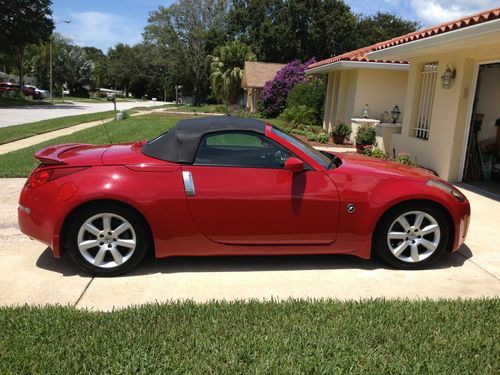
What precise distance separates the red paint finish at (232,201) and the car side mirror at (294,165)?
3 cm

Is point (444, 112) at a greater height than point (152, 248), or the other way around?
point (444, 112)

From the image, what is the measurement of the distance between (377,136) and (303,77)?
1683 cm

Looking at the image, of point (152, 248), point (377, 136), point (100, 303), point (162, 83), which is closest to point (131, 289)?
point (100, 303)

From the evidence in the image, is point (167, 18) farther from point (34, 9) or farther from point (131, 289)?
point (131, 289)

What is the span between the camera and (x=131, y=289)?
4.10 m

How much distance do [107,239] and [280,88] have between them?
2760 cm

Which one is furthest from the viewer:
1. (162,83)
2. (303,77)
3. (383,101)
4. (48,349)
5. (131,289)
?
(162,83)

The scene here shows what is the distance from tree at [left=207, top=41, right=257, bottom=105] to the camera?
48.1 metres

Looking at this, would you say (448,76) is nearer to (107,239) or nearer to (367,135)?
(367,135)

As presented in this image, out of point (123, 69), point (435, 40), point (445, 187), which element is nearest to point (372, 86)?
point (435, 40)

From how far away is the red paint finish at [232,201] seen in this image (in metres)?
4.28

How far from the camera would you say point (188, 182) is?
432 centimetres

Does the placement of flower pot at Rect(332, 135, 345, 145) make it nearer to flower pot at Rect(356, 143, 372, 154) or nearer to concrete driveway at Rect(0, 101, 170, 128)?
flower pot at Rect(356, 143, 372, 154)

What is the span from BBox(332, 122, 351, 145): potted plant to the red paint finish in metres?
11.8
